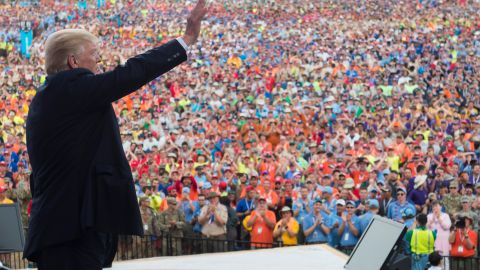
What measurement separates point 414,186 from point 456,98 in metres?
8.96

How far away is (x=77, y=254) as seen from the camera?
297 cm

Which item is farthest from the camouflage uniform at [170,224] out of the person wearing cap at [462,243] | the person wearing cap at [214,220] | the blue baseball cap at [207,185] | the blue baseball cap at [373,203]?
the person wearing cap at [462,243]

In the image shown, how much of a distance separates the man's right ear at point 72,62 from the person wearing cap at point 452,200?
10.0 m

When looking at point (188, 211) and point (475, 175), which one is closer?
point (188, 211)

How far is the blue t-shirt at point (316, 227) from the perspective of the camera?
11.9m

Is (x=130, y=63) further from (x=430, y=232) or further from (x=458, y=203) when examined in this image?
(x=458, y=203)

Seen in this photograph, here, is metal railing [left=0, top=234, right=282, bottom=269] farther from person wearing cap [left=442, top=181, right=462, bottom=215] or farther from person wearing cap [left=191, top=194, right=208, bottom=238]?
person wearing cap [left=442, top=181, right=462, bottom=215]

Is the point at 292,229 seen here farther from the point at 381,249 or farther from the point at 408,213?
the point at 381,249

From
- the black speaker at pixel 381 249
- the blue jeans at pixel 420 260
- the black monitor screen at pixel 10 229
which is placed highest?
the black monitor screen at pixel 10 229

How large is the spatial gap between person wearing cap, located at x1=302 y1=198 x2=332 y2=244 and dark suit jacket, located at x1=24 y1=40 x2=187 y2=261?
29.6 feet

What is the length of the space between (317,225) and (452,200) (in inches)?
82.2

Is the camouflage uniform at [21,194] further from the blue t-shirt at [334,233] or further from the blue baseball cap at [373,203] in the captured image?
the blue baseball cap at [373,203]

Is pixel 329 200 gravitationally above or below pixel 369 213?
above

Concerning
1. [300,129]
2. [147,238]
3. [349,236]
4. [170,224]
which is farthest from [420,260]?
[300,129]
